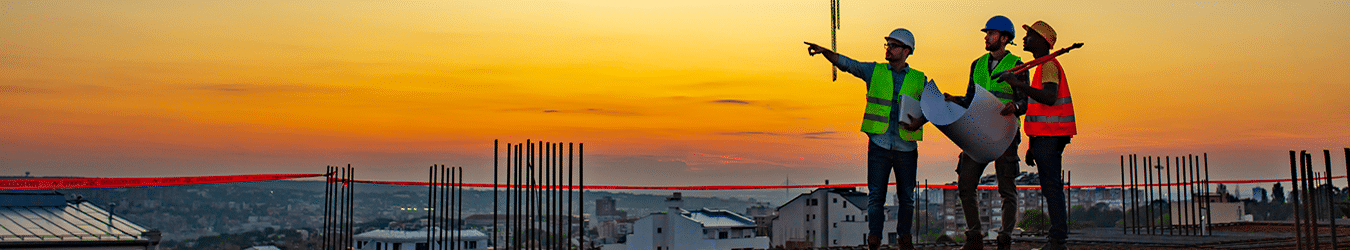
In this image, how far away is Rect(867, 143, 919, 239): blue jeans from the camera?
6.56 meters

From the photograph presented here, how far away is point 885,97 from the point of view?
6500mm

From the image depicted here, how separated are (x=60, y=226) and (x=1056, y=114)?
34403 millimetres

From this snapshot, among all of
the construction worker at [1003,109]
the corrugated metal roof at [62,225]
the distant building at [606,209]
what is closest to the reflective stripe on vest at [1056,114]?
the construction worker at [1003,109]

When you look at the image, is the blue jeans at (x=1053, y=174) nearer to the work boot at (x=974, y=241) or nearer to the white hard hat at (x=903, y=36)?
the work boot at (x=974, y=241)

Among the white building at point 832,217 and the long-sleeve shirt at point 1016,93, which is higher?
the long-sleeve shirt at point 1016,93

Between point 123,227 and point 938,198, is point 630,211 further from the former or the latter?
point 123,227

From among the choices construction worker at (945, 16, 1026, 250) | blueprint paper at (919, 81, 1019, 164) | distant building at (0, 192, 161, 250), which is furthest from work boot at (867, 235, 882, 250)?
distant building at (0, 192, 161, 250)

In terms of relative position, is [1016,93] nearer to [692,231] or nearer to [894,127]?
[894,127]

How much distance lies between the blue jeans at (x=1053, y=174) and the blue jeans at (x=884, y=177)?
77 centimetres

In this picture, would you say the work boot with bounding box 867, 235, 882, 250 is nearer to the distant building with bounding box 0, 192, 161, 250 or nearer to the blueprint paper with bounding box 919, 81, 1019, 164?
the blueprint paper with bounding box 919, 81, 1019, 164

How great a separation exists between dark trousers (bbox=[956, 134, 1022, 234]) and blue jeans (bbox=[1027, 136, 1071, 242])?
0.49ft

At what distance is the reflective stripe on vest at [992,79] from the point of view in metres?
6.22

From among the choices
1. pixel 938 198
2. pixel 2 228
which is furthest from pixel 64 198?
pixel 938 198

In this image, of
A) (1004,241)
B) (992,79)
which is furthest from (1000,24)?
(1004,241)
